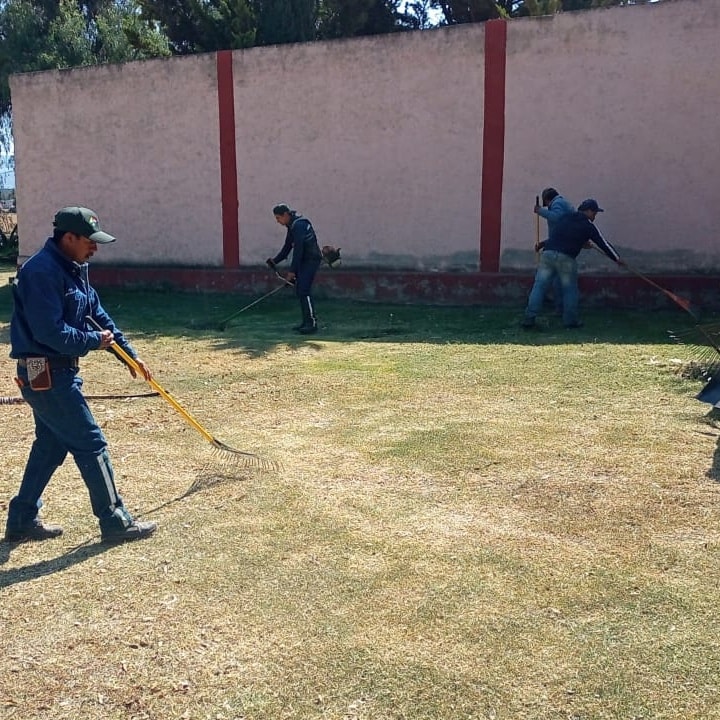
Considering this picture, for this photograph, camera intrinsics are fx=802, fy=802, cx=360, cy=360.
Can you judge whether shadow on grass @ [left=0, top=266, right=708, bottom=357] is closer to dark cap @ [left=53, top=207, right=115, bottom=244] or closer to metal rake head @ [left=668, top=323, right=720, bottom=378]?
metal rake head @ [left=668, top=323, right=720, bottom=378]

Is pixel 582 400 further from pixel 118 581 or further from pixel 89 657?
pixel 89 657

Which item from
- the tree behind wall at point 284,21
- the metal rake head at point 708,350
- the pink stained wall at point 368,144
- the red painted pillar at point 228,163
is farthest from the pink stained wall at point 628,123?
the tree behind wall at point 284,21

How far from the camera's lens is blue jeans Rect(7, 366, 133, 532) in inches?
154

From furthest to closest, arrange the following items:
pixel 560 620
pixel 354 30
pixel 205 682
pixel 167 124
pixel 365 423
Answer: pixel 354 30 < pixel 167 124 < pixel 365 423 < pixel 560 620 < pixel 205 682

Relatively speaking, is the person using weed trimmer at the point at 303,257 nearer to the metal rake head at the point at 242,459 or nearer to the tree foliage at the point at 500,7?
the metal rake head at the point at 242,459

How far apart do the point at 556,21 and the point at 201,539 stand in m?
9.84

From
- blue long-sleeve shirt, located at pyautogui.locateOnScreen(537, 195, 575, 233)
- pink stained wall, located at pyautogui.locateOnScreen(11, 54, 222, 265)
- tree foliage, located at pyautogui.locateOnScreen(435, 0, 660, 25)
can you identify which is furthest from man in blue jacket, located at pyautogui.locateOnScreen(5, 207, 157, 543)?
tree foliage, located at pyautogui.locateOnScreen(435, 0, 660, 25)

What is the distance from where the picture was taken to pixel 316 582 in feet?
12.1

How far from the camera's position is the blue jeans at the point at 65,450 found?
392 cm

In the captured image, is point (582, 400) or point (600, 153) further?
point (600, 153)

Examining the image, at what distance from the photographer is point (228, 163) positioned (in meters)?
13.8

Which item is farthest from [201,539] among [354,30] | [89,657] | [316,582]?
[354,30]

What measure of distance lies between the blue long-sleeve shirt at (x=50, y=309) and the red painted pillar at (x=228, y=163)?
10076mm

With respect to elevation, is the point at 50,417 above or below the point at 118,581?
above
